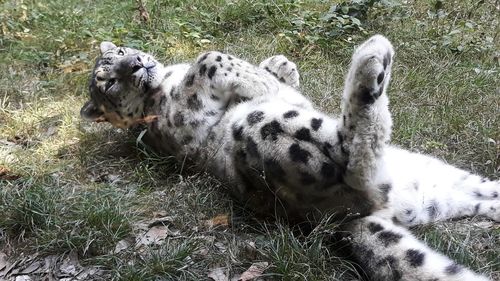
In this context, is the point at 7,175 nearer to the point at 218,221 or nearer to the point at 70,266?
the point at 70,266

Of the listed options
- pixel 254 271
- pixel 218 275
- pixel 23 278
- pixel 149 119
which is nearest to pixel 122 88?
pixel 149 119

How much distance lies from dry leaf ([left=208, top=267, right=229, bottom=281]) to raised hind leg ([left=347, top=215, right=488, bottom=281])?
0.74 metres

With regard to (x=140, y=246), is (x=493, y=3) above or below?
above

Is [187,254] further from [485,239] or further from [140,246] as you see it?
[485,239]

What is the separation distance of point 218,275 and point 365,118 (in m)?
1.21

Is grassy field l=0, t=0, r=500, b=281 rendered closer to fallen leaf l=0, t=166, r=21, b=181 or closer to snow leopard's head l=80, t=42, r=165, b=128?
fallen leaf l=0, t=166, r=21, b=181

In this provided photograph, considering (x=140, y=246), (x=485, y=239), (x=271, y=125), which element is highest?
(x=271, y=125)

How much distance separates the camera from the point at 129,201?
414 centimetres

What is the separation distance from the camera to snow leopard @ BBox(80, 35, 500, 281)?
3.48 metres

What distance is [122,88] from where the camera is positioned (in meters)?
5.08

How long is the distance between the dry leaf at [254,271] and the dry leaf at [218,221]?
1.76 feet

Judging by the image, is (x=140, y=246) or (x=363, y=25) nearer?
(x=140, y=246)

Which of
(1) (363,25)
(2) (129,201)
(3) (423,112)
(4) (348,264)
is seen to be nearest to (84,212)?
(2) (129,201)

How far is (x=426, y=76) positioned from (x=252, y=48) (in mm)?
1778
